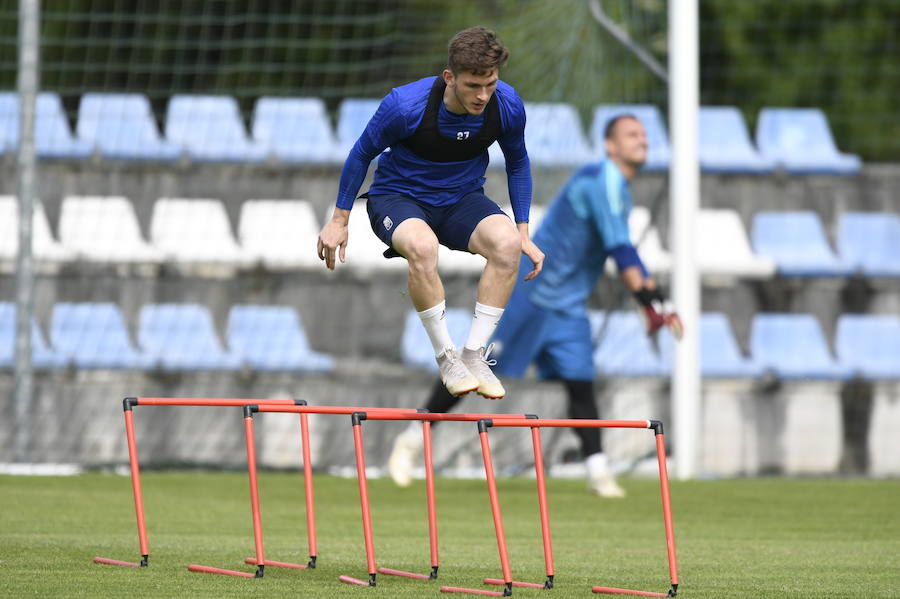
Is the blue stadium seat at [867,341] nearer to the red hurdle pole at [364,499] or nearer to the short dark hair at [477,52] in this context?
the short dark hair at [477,52]

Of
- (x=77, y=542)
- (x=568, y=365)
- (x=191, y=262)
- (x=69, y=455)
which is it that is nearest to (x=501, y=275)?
(x=77, y=542)

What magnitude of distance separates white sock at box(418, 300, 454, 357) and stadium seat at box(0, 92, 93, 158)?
9.11m

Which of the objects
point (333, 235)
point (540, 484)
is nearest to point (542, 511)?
point (540, 484)

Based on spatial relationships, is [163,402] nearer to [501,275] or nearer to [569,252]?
[501,275]

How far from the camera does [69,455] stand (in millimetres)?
12430

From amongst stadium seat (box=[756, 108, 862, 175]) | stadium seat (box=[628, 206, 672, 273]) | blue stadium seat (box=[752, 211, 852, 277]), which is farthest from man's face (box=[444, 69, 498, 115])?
stadium seat (box=[756, 108, 862, 175])

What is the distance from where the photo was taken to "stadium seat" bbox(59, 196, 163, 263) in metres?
14.1

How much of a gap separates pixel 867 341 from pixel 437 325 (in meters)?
8.54

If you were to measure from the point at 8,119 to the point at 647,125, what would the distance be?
6143 mm

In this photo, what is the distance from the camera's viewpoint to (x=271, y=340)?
1332 cm

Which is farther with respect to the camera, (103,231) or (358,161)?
(103,231)

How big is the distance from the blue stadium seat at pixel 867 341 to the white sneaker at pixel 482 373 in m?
8.05

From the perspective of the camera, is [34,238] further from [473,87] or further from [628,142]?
[473,87]

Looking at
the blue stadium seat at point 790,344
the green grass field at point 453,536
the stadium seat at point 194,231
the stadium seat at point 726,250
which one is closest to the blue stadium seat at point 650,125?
the stadium seat at point 726,250
